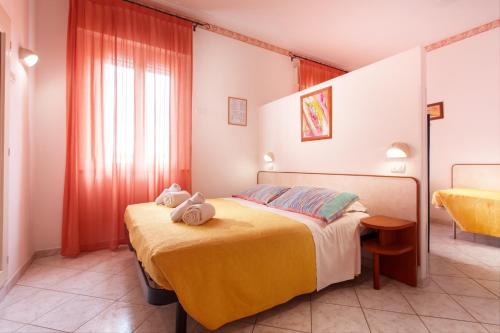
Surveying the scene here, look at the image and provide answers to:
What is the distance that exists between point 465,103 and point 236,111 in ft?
12.1

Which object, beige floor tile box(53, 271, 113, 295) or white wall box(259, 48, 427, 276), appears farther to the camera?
white wall box(259, 48, 427, 276)

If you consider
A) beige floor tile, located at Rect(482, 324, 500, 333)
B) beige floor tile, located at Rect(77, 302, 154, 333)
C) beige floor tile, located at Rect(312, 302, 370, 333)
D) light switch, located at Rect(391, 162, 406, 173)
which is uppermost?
light switch, located at Rect(391, 162, 406, 173)

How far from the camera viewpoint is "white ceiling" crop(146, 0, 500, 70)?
10.2ft

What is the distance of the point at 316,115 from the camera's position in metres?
3.20

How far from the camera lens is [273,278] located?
5.35 feet

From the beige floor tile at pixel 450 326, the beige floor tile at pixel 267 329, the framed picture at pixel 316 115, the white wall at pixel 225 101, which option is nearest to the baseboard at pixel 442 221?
the framed picture at pixel 316 115

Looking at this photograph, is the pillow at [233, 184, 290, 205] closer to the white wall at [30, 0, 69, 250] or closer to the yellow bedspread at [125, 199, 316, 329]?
the yellow bedspread at [125, 199, 316, 329]

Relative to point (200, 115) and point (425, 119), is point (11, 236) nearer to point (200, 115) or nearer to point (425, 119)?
point (200, 115)

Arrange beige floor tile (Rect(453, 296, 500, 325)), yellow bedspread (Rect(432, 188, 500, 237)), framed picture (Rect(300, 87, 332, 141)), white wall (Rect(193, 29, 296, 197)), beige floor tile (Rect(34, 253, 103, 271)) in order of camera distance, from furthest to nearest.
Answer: white wall (Rect(193, 29, 296, 197))
framed picture (Rect(300, 87, 332, 141))
yellow bedspread (Rect(432, 188, 500, 237))
beige floor tile (Rect(34, 253, 103, 271))
beige floor tile (Rect(453, 296, 500, 325))

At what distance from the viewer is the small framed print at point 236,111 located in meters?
3.93

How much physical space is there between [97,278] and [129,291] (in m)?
0.48

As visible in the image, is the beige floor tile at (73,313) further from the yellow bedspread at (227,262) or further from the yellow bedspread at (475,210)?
the yellow bedspread at (475,210)

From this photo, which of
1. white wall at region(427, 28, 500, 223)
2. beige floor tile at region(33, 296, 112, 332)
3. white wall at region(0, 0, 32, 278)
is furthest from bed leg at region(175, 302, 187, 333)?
white wall at region(427, 28, 500, 223)

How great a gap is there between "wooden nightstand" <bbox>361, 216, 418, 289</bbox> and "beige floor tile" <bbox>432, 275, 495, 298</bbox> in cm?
30
